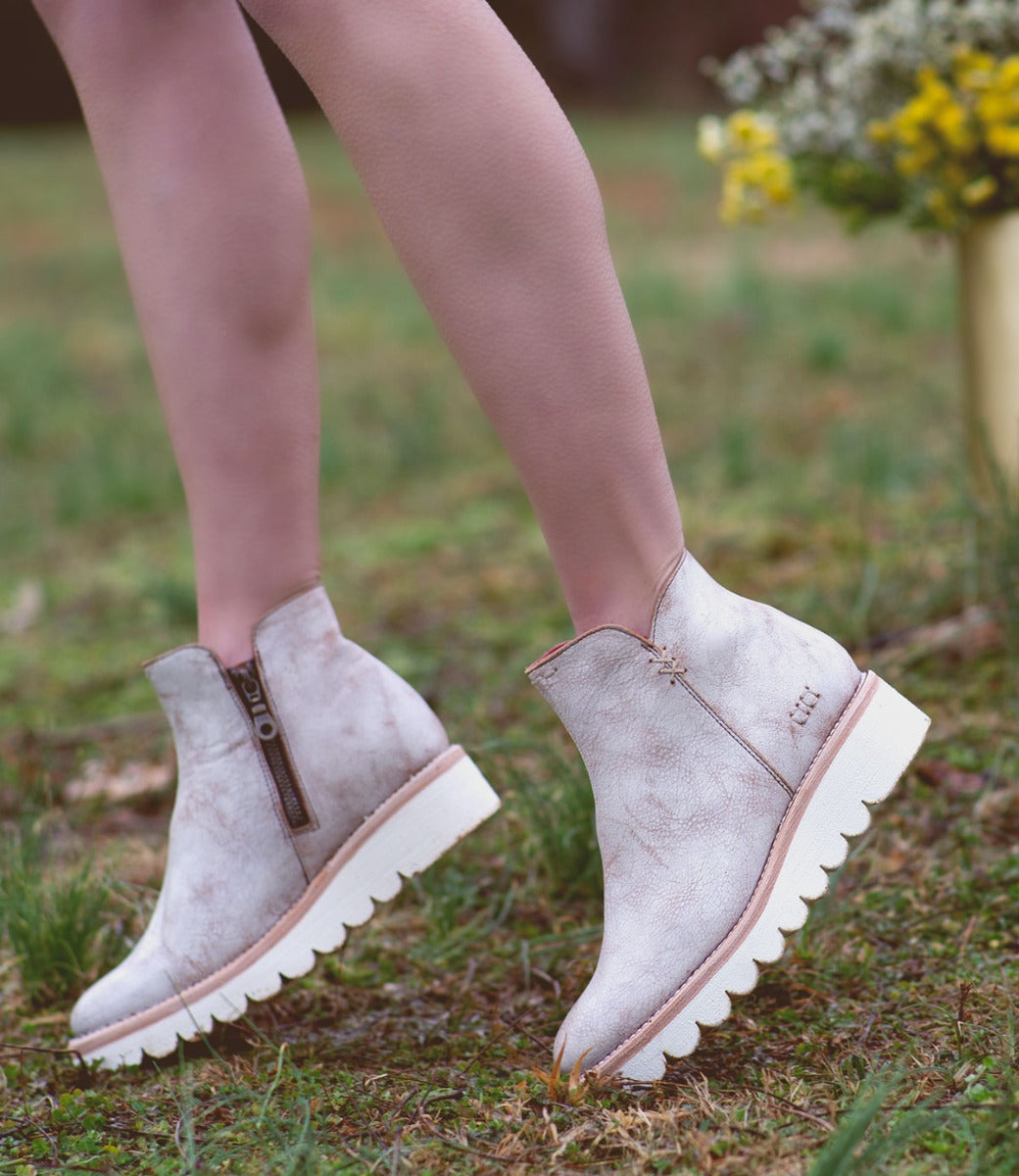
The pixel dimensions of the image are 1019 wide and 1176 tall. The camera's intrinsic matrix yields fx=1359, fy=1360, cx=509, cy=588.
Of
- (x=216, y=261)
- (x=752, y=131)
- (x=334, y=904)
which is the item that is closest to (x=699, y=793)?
(x=334, y=904)

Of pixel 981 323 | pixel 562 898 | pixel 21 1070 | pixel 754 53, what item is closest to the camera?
pixel 21 1070

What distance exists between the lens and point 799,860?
1034mm

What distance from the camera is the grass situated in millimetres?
936

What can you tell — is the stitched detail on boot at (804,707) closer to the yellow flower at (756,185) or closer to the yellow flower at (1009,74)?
the yellow flower at (1009,74)

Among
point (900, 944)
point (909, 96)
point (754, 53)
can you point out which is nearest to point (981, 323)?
point (909, 96)

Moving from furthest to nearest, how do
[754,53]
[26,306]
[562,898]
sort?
[26,306] < [754,53] < [562,898]

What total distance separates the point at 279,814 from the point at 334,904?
9 centimetres

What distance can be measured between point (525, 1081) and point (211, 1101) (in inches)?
9.3

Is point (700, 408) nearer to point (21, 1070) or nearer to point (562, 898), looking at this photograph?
point (562, 898)

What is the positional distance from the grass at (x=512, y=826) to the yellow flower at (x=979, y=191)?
420 mm

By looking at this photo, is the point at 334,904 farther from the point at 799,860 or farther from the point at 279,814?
the point at 799,860

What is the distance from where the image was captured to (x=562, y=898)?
1384mm

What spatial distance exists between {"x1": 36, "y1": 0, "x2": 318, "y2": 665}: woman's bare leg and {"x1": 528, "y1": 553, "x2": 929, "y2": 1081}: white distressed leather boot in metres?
0.34

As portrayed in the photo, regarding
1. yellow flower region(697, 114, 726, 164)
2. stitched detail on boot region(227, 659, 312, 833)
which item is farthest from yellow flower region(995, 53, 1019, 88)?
stitched detail on boot region(227, 659, 312, 833)
